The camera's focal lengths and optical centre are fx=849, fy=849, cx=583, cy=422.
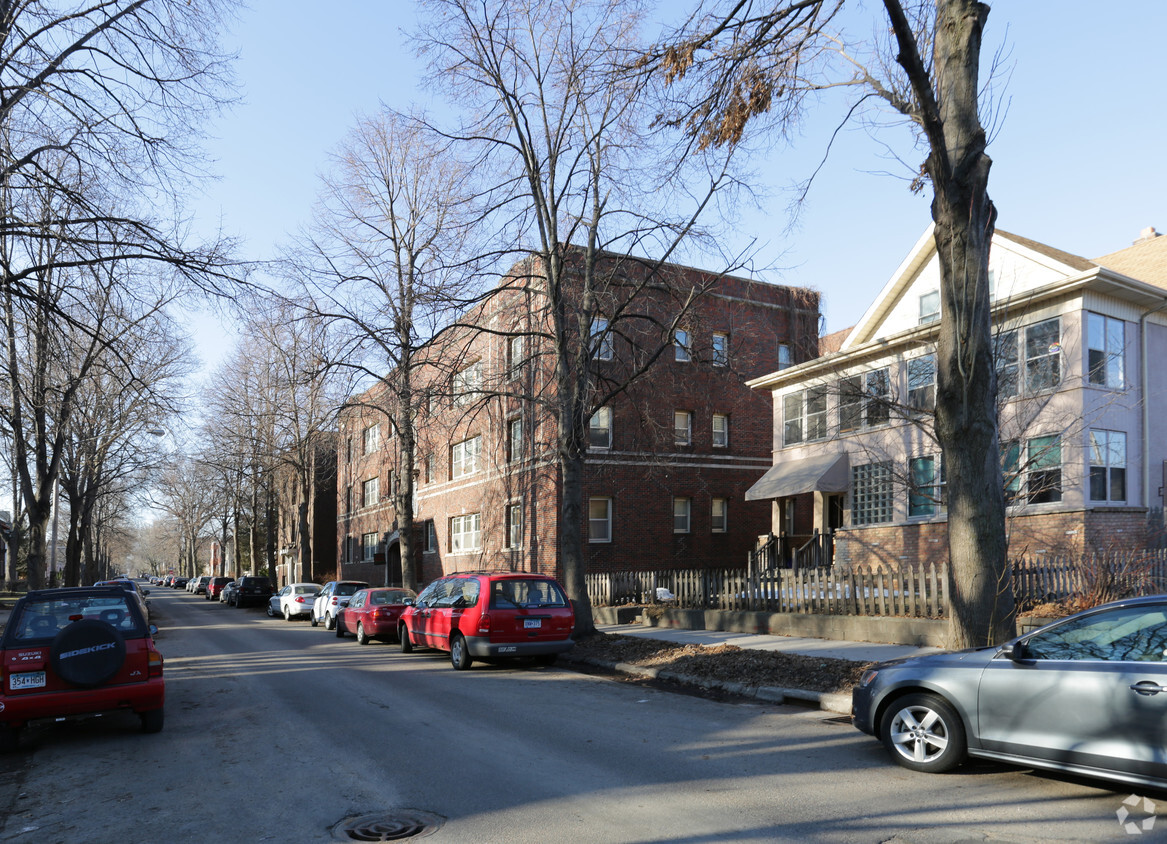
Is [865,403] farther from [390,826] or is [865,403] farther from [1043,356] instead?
[390,826]

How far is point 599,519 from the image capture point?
28.2 metres

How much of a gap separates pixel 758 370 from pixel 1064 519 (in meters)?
14.9

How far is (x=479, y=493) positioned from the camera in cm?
3278

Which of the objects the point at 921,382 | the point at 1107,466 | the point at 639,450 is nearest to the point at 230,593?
the point at 639,450

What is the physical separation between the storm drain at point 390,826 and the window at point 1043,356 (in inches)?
690

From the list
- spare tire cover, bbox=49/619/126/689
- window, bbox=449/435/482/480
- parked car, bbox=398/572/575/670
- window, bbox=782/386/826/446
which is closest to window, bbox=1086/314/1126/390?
window, bbox=782/386/826/446

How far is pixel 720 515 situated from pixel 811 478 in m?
6.80

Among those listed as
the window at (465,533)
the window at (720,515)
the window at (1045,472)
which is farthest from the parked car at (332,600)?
the window at (1045,472)

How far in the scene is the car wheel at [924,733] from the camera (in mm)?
6699

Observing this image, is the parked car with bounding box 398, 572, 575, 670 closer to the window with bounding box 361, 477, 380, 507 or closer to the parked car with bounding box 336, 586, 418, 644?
the parked car with bounding box 336, 586, 418, 644

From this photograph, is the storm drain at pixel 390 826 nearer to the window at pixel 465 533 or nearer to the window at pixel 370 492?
the window at pixel 465 533

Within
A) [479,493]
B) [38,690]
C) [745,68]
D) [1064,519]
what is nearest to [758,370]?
[479,493]

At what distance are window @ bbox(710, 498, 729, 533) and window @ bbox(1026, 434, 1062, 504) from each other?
41.4ft

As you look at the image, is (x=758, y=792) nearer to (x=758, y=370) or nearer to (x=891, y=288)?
(x=891, y=288)
